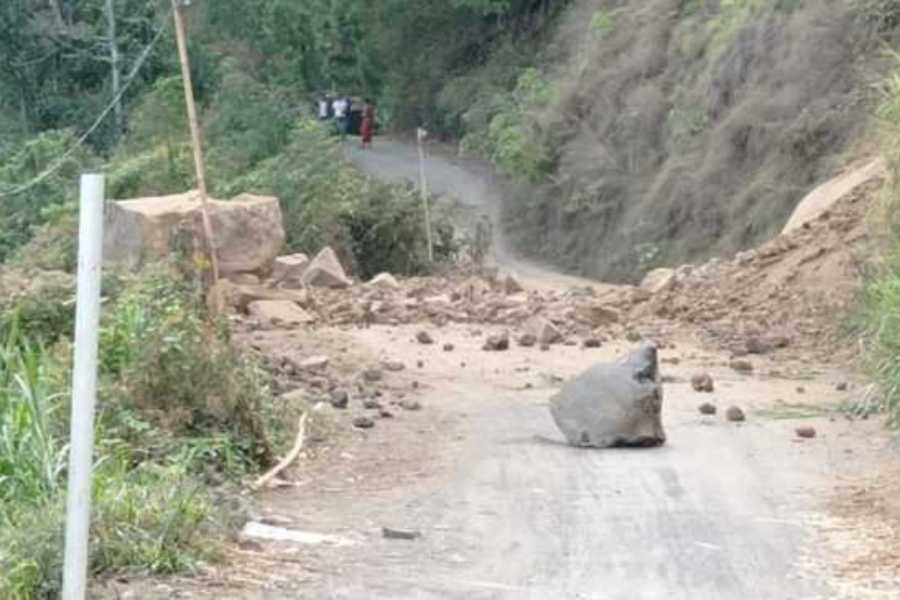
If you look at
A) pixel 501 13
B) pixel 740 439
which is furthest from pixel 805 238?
pixel 501 13

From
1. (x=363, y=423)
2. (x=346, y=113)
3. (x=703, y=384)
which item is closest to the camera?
(x=363, y=423)

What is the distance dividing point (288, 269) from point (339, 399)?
10311mm

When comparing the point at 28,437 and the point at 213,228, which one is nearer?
the point at 28,437

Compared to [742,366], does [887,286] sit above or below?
→ above

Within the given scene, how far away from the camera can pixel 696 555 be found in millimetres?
9469

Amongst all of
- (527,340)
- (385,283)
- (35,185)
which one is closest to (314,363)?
(527,340)

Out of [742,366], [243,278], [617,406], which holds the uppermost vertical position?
[617,406]

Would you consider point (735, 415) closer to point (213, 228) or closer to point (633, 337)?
point (633, 337)

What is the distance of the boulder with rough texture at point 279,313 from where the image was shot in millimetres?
21047

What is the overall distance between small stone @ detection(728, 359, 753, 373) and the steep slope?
11.0 metres

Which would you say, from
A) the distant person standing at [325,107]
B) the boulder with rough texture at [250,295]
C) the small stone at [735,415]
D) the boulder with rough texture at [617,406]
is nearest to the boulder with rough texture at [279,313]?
the boulder with rough texture at [250,295]

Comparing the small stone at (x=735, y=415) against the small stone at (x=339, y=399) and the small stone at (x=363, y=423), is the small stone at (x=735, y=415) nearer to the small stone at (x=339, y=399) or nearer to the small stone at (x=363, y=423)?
the small stone at (x=363, y=423)

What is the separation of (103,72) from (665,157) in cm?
1477

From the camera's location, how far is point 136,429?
11.1 metres
